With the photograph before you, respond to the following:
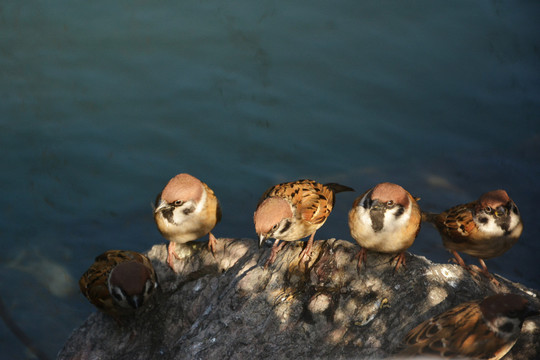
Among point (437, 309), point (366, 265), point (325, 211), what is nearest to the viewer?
point (437, 309)

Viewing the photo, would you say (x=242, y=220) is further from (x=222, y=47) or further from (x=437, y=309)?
(x=437, y=309)

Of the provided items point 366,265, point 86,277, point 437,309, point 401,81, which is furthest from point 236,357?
point 401,81

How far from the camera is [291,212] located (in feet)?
12.6

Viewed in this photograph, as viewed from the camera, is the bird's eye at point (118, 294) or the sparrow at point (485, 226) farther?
the bird's eye at point (118, 294)

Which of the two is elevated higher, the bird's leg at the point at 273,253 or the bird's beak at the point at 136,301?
the bird's leg at the point at 273,253

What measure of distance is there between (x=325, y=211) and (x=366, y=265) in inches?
22.0

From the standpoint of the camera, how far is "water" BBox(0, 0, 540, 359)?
7.11 metres

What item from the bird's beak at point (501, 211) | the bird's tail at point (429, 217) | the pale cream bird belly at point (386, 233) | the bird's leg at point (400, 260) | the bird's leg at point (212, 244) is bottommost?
the bird's leg at point (212, 244)

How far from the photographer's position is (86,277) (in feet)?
15.3

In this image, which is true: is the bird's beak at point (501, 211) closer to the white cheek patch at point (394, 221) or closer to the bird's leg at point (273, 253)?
the white cheek patch at point (394, 221)

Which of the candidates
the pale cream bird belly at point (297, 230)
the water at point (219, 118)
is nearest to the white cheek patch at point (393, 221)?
the pale cream bird belly at point (297, 230)

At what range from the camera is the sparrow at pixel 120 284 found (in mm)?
4188

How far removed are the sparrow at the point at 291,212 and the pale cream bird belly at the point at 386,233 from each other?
1.34ft

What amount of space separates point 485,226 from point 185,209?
231 centimetres
